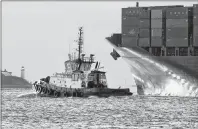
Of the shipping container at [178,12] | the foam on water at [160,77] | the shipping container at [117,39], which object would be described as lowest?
the foam on water at [160,77]

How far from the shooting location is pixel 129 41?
90250mm

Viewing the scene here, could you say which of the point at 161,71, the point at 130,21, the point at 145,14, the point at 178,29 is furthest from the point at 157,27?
the point at 161,71

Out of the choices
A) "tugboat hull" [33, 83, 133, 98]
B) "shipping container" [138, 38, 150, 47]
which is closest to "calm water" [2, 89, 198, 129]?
"tugboat hull" [33, 83, 133, 98]

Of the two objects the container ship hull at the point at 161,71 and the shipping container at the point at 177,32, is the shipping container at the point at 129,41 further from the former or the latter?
the shipping container at the point at 177,32

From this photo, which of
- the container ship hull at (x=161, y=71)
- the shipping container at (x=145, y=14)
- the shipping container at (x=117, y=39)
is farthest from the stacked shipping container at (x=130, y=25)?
the shipping container at (x=117, y=39)

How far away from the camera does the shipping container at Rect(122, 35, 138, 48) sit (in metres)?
89.8

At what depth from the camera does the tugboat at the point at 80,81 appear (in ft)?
274

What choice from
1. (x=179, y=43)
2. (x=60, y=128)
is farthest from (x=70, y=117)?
(x=179, y=43)

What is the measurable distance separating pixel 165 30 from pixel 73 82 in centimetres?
1150

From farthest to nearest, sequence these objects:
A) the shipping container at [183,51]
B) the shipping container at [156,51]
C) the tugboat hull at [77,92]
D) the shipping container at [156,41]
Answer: the shipping container at [156,51] < the shipping container at [156,41] < the shipping container at [183,51] < the tugboat hull at [77,92]

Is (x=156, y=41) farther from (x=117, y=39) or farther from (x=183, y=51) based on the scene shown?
(x=117, y=39)

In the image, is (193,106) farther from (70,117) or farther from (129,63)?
(129,63)

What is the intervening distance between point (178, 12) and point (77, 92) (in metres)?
14.0

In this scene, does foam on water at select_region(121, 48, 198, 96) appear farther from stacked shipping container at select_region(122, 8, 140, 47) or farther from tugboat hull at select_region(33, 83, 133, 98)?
tugboat hull at select_region(33, 83, 133, 98)
